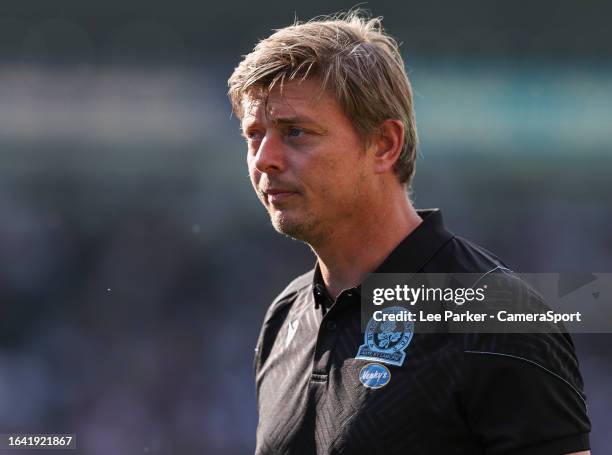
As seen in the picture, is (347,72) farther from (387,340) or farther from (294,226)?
(387,340)

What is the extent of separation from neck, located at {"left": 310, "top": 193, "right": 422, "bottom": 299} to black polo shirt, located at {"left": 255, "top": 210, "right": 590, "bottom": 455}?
0.12 feet

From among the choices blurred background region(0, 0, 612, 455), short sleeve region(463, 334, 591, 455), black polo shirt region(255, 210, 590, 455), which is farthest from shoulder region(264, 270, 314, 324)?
blurred background region(0, 0, 612, 455)

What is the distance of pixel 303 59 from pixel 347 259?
46 centimetres

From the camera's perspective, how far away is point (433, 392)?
60.2 inches

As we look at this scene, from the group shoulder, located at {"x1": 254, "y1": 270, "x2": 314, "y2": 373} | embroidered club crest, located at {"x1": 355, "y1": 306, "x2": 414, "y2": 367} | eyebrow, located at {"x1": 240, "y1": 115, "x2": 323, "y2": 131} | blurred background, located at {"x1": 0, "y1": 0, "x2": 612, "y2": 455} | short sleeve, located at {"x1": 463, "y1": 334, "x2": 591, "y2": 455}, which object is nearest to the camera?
short sleeve, located at {"x1": 463, "y1": 334, "x2": 591, "y2": 455}

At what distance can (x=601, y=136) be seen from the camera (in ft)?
19.5

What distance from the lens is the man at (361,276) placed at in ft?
4.89

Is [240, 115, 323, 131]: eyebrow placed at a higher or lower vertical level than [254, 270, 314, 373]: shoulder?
higher

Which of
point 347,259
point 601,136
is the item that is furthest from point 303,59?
point 601,136

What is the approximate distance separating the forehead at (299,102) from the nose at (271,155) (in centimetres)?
5

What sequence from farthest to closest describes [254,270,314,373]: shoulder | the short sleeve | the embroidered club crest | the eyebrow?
1. [254,270,314,373]: shoulder
2. the eyebrow
3. the embroidered club crest
4. the short sleeve

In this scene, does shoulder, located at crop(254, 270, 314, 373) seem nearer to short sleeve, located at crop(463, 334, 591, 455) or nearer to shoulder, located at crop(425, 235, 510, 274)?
shoulder, located at crop(425, 235, 510, 274)

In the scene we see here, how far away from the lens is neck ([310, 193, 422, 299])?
180cm

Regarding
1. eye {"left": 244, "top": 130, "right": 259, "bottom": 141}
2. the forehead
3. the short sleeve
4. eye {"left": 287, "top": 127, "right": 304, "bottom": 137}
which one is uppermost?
the forehead
